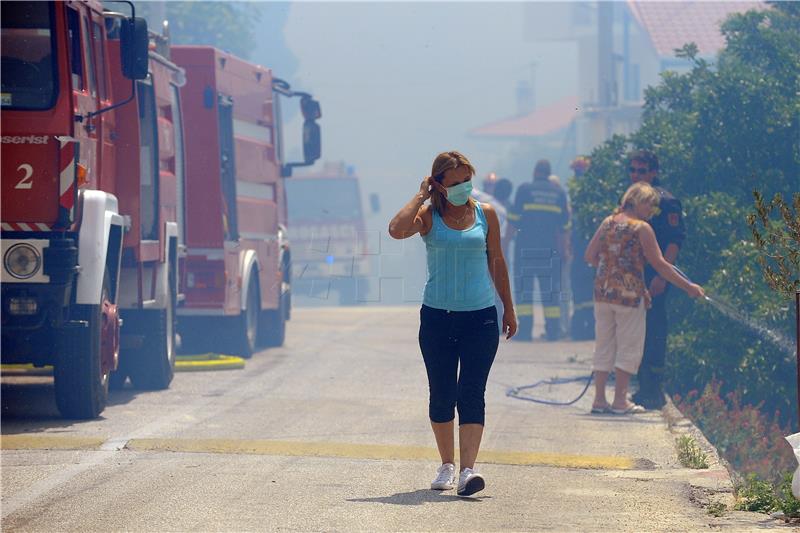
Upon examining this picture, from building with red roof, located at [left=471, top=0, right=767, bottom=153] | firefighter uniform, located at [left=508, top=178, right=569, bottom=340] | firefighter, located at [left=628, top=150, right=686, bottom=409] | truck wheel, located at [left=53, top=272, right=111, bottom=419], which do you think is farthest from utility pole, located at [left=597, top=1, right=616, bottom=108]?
truck wheel, located at [left=53, top=272, right=111, bottom=419]

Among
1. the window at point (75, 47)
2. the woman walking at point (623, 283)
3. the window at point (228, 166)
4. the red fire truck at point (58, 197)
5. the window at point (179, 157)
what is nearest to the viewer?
the red fire truck at point (58, 197)

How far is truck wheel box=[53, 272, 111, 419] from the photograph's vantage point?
10438mm

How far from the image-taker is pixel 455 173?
782 cm

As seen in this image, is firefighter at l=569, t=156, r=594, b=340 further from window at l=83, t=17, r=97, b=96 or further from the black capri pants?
the black capri pants

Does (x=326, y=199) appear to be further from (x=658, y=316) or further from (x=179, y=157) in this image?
(x=658, y=316)

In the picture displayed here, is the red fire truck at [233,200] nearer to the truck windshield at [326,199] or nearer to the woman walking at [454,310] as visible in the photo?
the woman walking at [454,310]

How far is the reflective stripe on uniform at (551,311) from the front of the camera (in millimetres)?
19328

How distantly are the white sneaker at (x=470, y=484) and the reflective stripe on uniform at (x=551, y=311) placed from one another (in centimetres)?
1175

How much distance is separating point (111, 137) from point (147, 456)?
3.45m

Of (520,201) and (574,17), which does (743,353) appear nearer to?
(520,201)

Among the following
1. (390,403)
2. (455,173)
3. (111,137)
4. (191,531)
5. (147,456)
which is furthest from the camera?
(390,403)

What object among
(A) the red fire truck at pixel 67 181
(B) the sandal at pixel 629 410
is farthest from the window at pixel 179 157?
(B) the sandal at pixel 629 410

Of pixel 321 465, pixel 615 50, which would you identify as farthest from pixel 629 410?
pixel 615 50

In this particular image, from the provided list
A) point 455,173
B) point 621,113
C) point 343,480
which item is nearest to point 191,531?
point 343,480
